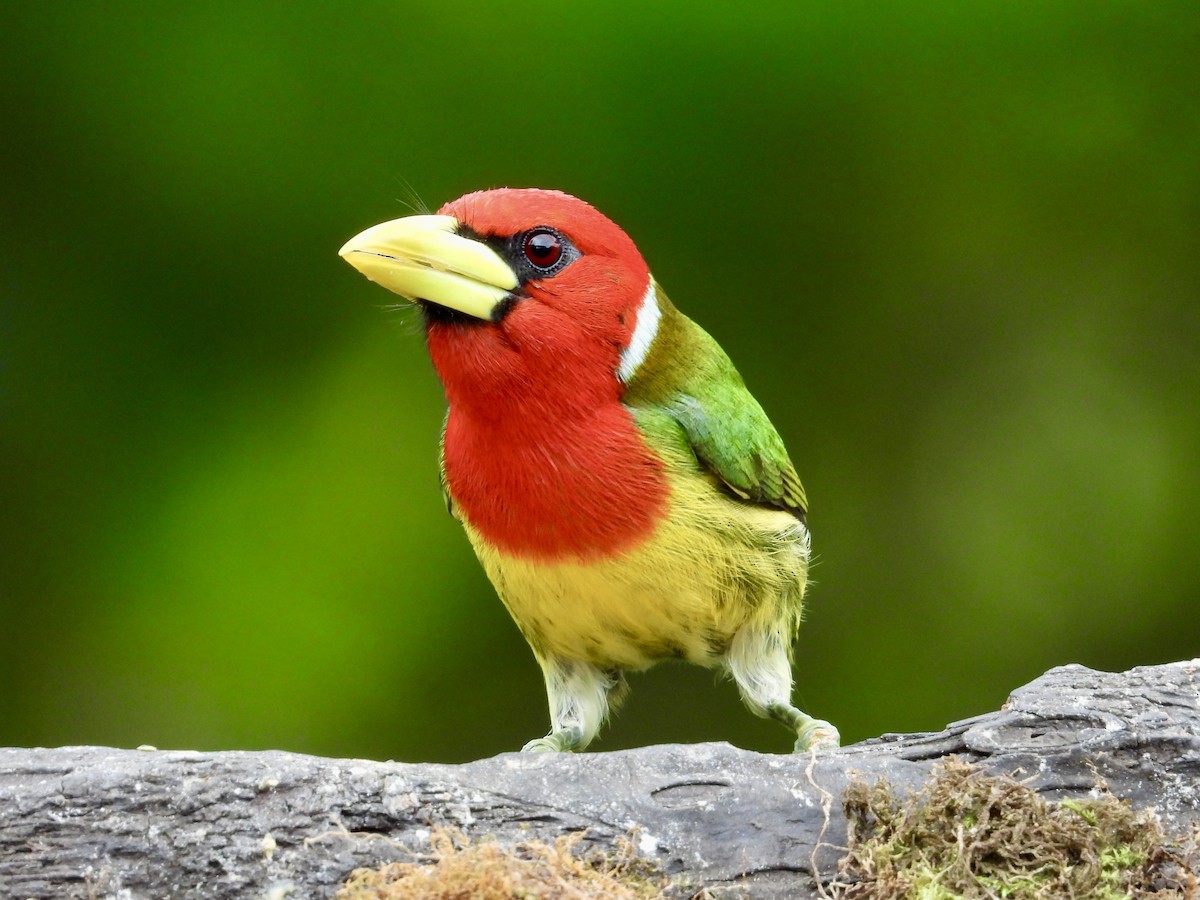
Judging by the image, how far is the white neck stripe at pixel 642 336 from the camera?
3113 mm

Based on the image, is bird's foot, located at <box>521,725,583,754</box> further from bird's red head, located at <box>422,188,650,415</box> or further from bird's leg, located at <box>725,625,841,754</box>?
bird's red head, located at <box>422,188,650,415</box>

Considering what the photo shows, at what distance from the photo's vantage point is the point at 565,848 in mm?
2156

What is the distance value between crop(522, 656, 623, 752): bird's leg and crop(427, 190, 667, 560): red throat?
0.51 m

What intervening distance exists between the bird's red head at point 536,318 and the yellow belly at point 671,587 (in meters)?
0.33

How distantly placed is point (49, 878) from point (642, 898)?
0.95 meters

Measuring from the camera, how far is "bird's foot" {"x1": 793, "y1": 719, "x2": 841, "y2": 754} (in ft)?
10.5

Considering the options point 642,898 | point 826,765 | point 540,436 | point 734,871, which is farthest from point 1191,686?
point 540,436

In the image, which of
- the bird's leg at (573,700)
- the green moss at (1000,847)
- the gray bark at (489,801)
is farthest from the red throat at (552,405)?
the green moss at (1000,847)

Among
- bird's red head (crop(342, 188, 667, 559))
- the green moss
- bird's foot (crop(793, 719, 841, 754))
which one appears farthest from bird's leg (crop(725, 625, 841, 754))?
the green moss

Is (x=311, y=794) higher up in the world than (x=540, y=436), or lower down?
lower down

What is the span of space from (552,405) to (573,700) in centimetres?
87

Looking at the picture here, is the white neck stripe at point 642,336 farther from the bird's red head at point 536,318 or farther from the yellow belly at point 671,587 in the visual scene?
the yellow belly at point 671,587

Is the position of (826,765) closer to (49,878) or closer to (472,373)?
(472,373)

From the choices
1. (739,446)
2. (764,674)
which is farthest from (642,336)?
(764,674)
